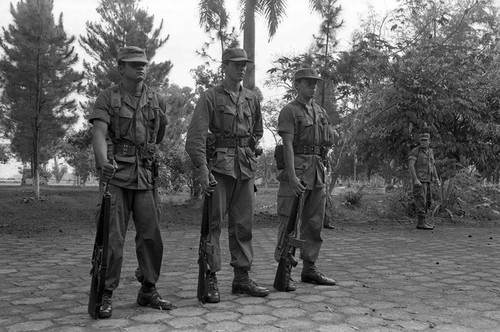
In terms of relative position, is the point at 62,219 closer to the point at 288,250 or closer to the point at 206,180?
the point at 288,250

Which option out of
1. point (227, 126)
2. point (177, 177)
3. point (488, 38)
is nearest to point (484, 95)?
point (488, 38)

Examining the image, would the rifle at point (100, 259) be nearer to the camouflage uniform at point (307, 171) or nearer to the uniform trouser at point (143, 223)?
the uniform trouser at point (143, 223)

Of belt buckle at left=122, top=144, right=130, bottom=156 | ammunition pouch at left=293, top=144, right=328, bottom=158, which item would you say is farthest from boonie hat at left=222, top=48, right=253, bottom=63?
belt buckle at left=122, top=144, right=130, bottom=156

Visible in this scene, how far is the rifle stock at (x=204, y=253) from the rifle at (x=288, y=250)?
828 millimetres

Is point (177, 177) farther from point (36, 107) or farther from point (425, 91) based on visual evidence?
point (425, 91)

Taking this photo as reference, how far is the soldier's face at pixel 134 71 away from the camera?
15.0 feet

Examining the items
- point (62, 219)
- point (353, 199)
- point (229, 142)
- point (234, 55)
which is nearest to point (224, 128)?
point (229, 142)

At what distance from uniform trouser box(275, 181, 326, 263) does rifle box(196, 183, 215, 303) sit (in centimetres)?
108

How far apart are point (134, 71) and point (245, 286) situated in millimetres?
2198

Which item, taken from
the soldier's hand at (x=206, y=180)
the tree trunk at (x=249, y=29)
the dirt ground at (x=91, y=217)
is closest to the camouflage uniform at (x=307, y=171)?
the soldier's hand at (x=206, y=180)

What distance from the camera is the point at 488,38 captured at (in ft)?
51.2

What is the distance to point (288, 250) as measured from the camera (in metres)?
5.31

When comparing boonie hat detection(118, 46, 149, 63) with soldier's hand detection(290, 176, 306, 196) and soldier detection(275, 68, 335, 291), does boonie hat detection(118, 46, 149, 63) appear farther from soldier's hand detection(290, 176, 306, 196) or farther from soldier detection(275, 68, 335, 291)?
soldier's hand detection(290, 176, 306, 196)

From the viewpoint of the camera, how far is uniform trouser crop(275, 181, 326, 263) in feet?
18.4
